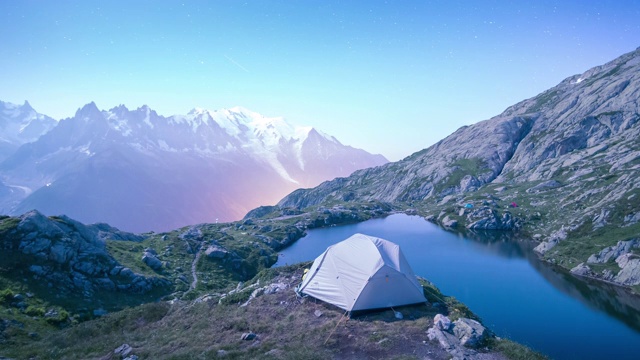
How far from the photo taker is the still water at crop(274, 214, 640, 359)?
39.8 metres

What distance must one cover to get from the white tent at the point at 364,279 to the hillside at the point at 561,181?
4889 centimetres

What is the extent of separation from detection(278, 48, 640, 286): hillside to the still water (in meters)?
5.85

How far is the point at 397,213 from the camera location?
140m

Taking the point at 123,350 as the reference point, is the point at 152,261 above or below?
above

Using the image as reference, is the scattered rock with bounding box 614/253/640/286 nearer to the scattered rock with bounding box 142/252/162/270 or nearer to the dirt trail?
the dirt trail

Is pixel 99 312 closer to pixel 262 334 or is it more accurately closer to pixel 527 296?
pixel 262 334

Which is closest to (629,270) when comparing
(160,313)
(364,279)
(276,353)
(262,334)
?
(364,279)

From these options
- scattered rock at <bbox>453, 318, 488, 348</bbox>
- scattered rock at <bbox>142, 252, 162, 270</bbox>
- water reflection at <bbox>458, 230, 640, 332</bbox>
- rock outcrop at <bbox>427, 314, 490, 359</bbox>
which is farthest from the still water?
scattered rock at <bbox>142, 252, 162, 270</bbox>

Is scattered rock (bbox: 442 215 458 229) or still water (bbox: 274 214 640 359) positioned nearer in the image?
still water (bbox: 274 214 640 359)

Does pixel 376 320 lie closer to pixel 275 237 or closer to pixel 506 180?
pixel 275 237

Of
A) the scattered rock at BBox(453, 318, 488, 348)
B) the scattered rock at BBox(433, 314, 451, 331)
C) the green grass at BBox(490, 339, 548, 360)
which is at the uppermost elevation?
the scattered rock at BBox(433, 314, 451, 331)

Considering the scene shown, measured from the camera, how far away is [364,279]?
27422 millimetres

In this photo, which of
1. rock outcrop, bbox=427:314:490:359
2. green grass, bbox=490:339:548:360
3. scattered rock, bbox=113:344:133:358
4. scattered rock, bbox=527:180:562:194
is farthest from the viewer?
scattered rock, bbox=527:180:562:194

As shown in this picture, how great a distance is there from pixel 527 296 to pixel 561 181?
8450 centimetres
